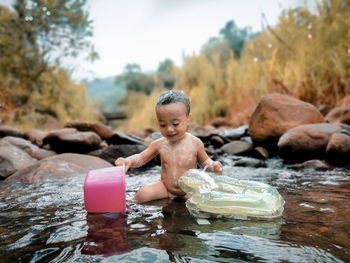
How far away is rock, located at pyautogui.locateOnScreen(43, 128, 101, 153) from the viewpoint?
5316mm

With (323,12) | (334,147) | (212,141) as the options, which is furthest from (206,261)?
(323,12)

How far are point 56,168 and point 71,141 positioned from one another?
157cm

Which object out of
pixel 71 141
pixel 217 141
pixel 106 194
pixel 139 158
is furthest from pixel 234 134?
pixel 106 194

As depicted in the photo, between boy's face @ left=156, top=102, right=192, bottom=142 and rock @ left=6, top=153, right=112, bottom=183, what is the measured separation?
6.07ft

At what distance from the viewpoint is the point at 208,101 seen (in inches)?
468

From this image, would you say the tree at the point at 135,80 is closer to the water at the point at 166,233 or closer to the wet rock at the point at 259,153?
the wet rock at the point at 259,153

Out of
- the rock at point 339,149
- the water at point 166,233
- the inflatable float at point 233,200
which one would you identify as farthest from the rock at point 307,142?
the inflatable float at point 233,200

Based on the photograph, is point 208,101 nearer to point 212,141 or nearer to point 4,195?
point 212,141

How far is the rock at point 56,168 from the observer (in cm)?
358

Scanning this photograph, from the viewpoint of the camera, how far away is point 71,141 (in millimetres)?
5297

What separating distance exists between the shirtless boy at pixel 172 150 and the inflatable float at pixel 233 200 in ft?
0.80

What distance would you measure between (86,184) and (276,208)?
1244 mm

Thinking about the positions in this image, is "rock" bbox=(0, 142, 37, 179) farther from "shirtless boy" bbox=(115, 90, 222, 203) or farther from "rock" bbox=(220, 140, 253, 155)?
"rock" bbox=(220, 140, 253, 155)

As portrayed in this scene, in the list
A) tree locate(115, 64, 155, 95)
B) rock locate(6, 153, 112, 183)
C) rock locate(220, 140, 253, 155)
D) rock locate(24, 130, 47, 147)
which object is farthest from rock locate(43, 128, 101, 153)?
tree locate(115, 64, 155, 95)
